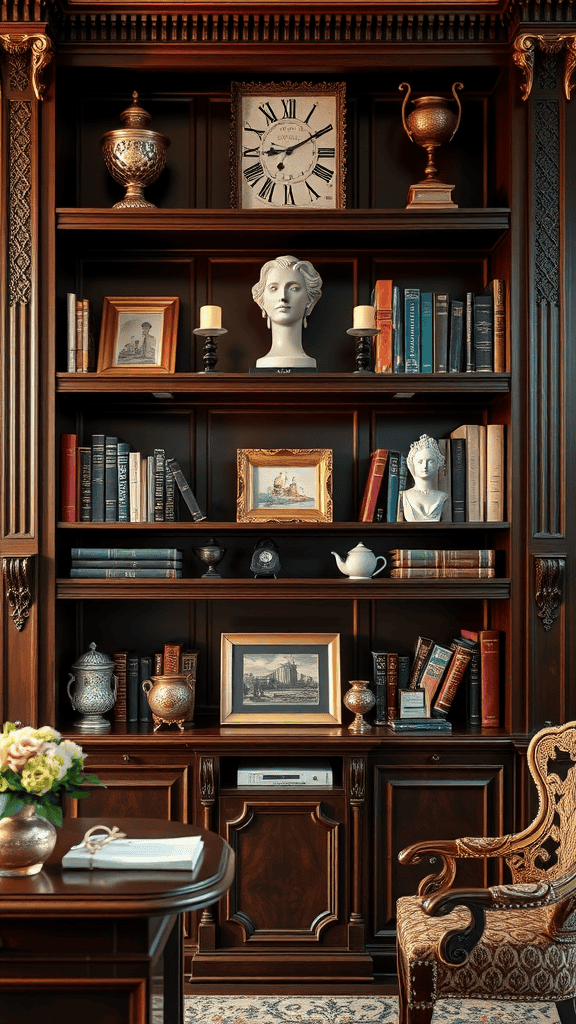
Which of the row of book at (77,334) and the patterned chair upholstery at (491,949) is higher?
the row of book at (77,334)

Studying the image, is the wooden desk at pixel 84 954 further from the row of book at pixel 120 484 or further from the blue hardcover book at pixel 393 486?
the blue hardcover book at pixel 393 486

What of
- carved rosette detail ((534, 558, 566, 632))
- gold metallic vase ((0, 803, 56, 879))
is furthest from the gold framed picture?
gold metallic vase ((0, 803, 56, 879))

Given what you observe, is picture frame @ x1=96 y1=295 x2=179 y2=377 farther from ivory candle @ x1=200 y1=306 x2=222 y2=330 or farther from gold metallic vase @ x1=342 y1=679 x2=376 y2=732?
gold metallic vase @ x1=342 y1=679 x2=376 y2=732

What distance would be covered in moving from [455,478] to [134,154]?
1.74m

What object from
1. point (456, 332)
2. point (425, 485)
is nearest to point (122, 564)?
point (425, 485)

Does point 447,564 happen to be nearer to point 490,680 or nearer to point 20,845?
point 490,680

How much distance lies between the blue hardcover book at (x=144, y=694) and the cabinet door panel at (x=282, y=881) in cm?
55

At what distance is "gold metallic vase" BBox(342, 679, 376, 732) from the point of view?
342cm

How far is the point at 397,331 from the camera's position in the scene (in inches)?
138

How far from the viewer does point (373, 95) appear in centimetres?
378

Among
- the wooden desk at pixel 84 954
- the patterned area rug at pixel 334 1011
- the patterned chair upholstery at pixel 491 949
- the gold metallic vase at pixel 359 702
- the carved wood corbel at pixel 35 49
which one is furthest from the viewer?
the gold metallic vase at pixel 359 702

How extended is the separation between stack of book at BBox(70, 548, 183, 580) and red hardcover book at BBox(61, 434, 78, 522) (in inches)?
5.5

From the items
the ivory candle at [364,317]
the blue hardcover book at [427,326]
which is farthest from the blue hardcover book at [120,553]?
the blue hardcover book at [427,326]

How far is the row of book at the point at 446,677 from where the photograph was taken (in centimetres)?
→ 349
